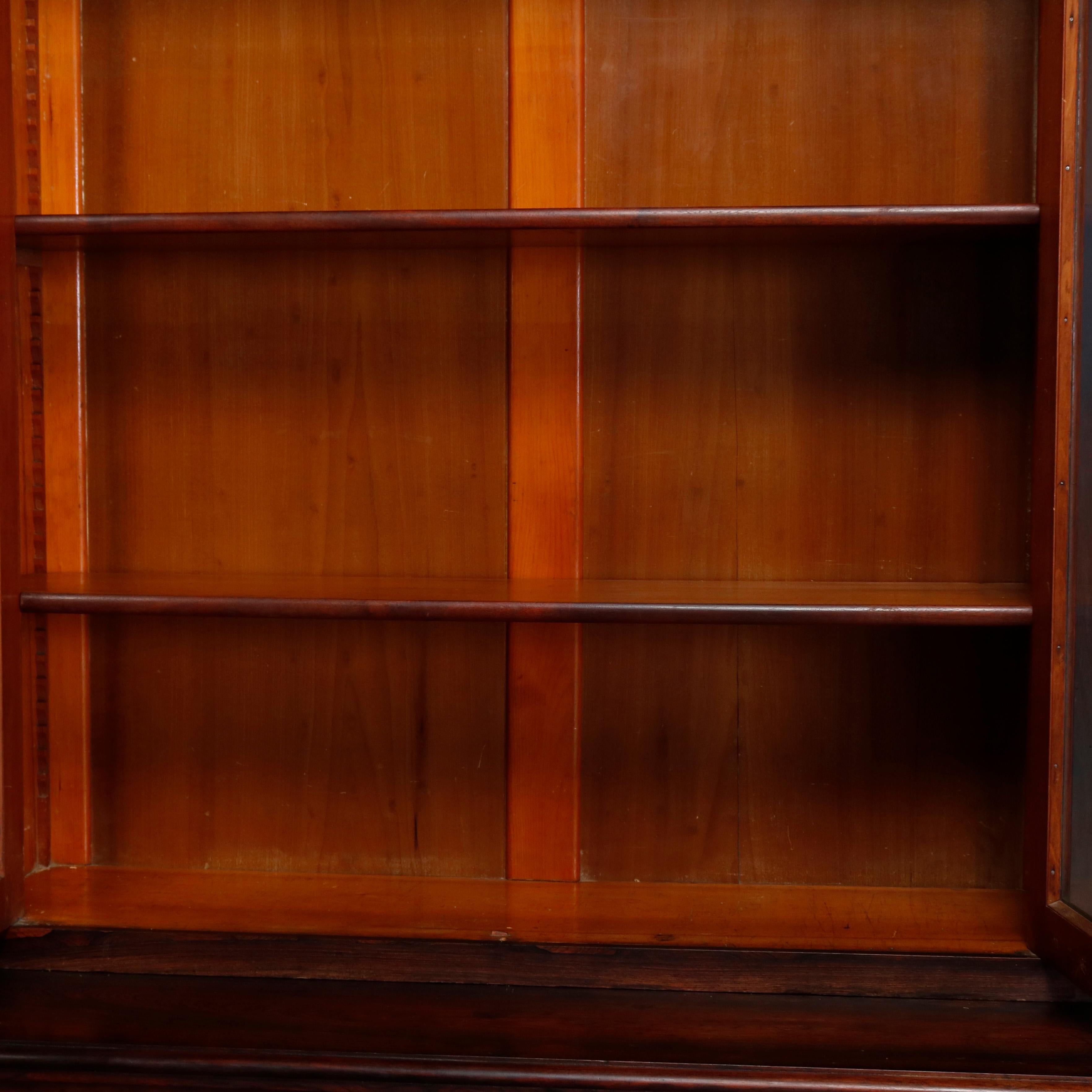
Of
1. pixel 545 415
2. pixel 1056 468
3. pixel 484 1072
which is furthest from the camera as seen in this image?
pixel 545 415

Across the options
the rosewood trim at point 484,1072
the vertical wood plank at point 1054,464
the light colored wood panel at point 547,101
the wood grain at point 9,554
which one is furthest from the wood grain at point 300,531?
the vertical wood plank at point 1054,464

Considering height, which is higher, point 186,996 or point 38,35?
point 38,35

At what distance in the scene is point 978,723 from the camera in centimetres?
155

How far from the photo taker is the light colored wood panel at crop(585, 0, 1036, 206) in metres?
1.49

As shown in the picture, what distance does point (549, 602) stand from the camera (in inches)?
50.5

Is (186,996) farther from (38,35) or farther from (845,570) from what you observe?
(38,35)

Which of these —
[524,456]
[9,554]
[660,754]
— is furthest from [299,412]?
[660,754]

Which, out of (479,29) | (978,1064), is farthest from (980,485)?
(479,29)

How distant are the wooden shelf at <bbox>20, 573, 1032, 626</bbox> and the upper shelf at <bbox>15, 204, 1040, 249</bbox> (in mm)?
449

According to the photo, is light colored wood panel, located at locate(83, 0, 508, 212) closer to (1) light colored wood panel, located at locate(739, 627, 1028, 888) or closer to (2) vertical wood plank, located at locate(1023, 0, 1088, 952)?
(2) vertical wood plank, located at locate(1023, 0, 1088, 952)

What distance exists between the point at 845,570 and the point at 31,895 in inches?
48.6

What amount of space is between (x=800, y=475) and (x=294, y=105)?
92 cm

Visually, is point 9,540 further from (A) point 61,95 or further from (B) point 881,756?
(B) point 881,756

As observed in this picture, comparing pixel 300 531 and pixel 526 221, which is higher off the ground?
pixel 526 221
